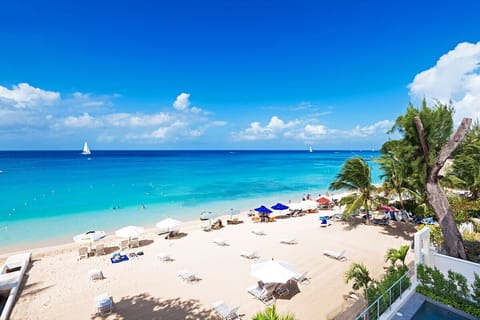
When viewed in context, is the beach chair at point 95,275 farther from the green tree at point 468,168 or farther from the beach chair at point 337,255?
the green tree at point 468,168

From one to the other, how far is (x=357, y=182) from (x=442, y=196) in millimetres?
6737

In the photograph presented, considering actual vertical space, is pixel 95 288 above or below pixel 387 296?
below

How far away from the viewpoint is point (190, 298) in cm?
815

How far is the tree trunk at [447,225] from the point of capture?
8516 mm

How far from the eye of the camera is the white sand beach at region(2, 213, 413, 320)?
25.1ft

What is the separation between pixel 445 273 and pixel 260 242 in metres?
8.20

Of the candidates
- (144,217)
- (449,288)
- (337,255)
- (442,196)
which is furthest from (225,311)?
(144,217)

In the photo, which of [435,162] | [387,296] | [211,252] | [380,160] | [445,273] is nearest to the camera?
[387,296]

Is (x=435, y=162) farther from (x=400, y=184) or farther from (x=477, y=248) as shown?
(x=400, y=184)

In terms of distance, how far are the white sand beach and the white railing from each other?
123cm

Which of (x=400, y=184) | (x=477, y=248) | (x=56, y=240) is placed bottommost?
(x=56, y=240)

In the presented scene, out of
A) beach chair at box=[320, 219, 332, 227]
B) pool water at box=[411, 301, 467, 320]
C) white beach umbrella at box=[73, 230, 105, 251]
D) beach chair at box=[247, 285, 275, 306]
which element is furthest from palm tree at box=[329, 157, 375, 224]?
white beach umbrella at box=[73, 230, 105, 251]

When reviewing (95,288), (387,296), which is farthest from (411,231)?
(95,288)

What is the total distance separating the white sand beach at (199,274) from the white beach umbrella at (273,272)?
80cm
